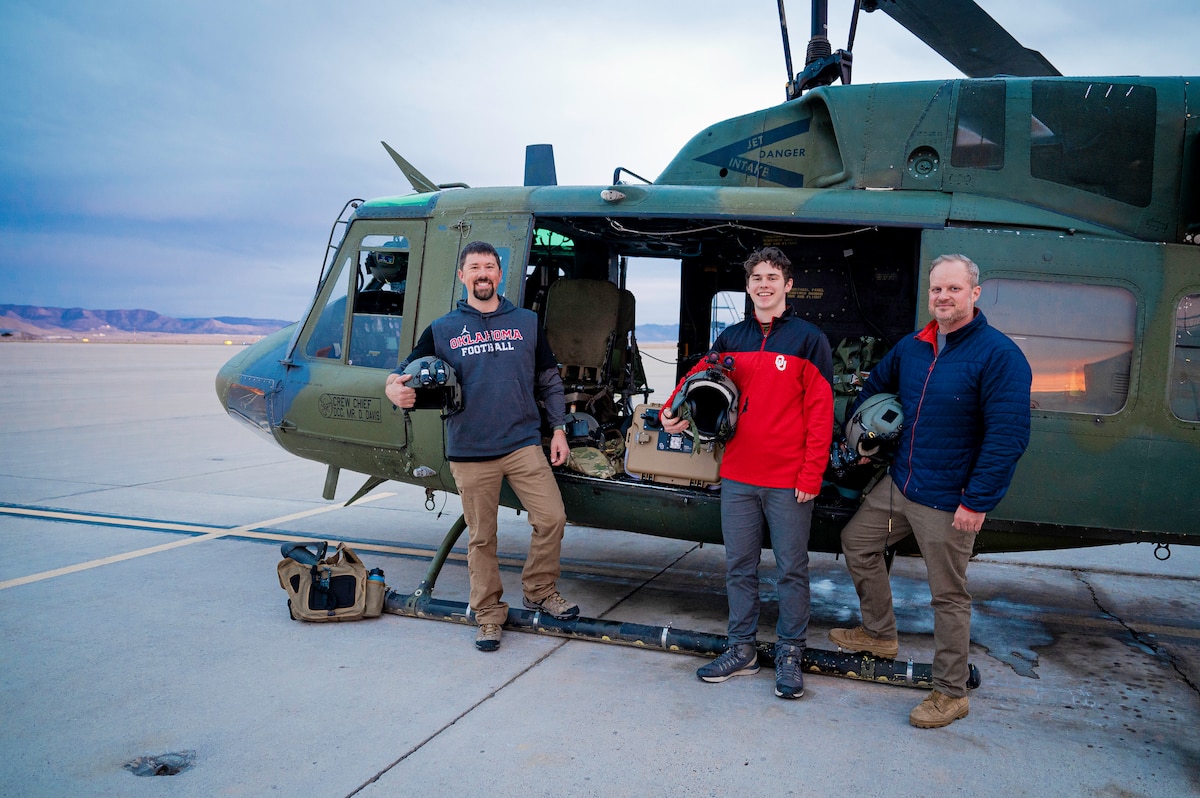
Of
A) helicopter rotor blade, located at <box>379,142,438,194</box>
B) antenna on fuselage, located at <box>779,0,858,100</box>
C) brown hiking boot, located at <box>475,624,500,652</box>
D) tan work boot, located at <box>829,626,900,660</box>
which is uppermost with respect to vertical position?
antenna on fuselage, located at <box>779,0,858,100</box>

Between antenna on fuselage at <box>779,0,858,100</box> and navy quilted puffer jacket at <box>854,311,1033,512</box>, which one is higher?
antenna on fuselage at <box>779,0,858,100</box>

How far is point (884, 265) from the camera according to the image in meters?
5.71

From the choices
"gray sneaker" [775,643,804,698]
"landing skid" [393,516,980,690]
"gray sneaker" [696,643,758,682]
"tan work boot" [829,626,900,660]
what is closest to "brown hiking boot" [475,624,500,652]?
"landing skid" [393,516,980,690]

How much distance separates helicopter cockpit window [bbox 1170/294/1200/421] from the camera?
12.8 feet

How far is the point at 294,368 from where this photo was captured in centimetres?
564

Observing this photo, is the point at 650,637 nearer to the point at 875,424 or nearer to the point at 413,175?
the point at 875,424

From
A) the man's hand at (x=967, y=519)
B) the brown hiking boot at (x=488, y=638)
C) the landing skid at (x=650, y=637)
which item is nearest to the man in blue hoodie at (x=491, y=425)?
the brown hiking boot at (x=488, y=638)

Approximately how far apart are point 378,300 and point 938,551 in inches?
152

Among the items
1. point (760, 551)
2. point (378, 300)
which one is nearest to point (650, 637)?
point (760, 551)

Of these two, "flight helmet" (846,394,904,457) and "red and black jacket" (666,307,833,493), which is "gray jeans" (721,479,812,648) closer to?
"red and black jacket" (666,307,833,493)

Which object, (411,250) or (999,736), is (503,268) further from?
(999,736)

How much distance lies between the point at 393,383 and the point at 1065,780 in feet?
11.4

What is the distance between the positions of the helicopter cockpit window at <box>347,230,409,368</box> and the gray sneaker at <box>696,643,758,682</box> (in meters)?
2.82

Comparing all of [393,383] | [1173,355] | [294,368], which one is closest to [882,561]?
[1173,355]
